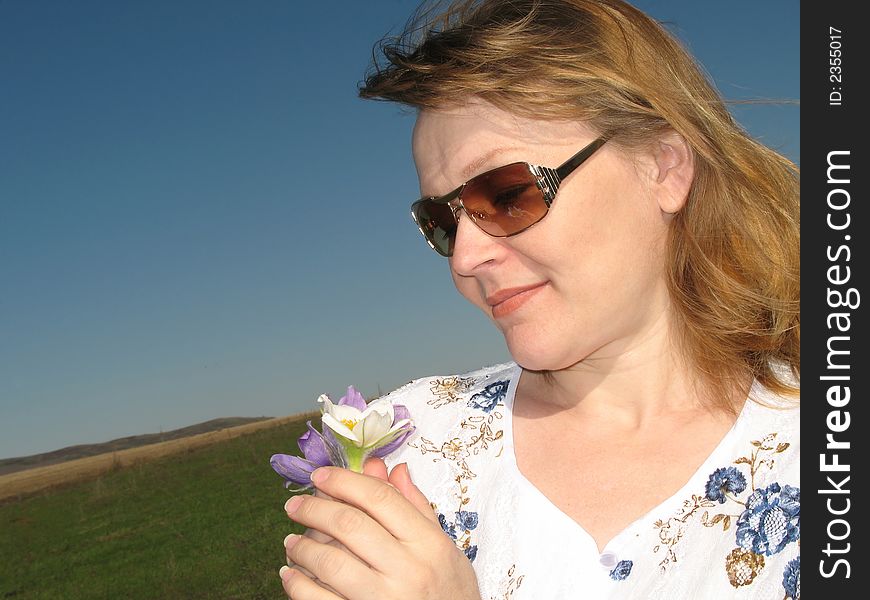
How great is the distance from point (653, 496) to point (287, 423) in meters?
30.5

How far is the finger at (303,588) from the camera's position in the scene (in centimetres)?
174

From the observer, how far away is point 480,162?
2383 millimetres

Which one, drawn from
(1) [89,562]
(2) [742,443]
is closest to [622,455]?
(2) [742,443]

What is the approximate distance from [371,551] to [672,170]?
162 centimetres

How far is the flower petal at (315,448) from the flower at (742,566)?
110 centimetres

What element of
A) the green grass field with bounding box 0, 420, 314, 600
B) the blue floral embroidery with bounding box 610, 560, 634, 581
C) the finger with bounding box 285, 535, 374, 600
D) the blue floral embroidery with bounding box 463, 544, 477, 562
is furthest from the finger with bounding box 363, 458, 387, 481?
the green grass field with bounding box 0, 420, 314, 600

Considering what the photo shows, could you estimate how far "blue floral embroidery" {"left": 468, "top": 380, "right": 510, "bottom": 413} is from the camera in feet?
9.23

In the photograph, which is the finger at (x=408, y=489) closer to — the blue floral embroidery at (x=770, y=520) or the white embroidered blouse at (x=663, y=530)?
the white embroidered blouse at (x=663, y=530)

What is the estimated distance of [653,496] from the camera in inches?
91.2

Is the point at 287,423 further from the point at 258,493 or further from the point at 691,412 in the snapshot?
the point at 691,412

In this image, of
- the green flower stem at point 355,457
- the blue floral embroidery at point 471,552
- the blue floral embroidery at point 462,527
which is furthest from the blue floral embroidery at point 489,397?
the green flower stem at point 355,457

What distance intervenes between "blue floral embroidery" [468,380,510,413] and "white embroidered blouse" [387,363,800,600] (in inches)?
7.1

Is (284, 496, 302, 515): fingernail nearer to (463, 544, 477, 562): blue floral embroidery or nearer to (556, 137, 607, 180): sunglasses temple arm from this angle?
(463, 544, 477, 562): blue floral embroidery

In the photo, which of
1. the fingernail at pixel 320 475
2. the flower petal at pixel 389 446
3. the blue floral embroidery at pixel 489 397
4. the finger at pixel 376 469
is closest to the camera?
the fingernail at pixel 320 475
